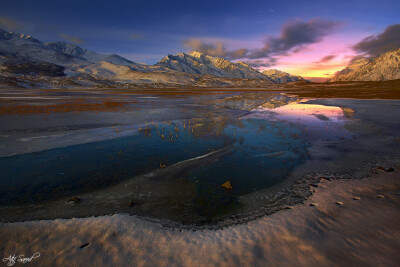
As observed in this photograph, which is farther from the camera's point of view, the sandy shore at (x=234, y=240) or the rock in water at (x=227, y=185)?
the rock in water at (x=227, y=185)

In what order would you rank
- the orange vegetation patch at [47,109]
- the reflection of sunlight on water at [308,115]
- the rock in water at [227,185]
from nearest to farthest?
1. the rock in water at [227,185]
2. the reflection of sunlight on water at [308,115]
3. the orange vegetation patch at [47,109]

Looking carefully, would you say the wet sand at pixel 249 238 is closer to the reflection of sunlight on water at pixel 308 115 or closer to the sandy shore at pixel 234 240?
the sandy shore at pixel 234 240

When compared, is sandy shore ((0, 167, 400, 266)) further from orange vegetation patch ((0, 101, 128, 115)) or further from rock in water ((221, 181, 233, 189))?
orange vegetation patch ((0, 101, 128, 115))

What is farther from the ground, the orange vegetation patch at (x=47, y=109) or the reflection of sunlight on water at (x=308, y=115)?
the reflection of sunlight on water at (x=308, y=115)

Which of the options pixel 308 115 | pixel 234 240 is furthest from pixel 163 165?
pixel 308 115

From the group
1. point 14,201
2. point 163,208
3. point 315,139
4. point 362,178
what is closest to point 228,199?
point 163,208

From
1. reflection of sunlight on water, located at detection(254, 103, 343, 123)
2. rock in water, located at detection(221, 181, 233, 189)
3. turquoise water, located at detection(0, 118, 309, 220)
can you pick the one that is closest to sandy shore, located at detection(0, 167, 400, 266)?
turquoise water, located at detection(0, 118, 309, 220)

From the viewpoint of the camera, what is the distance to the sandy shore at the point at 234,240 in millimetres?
3830

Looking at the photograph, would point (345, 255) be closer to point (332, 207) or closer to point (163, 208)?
point (332, 207)

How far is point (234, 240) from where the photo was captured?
4.36m

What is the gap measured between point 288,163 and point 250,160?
1.64 metres

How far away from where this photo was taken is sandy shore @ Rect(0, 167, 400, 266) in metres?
3.83
